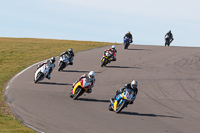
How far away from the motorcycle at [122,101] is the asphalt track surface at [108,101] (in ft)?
1.04

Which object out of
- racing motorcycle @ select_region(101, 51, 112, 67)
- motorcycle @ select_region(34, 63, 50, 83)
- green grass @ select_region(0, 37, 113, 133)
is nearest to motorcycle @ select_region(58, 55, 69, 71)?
green grass @ select_region(0, 37, 113, 133)

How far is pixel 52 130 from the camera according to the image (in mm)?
12281

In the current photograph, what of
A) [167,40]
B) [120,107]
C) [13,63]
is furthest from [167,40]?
[120,107]

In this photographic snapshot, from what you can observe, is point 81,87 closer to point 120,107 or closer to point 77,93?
point 77,93

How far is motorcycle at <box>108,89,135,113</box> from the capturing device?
600 inches

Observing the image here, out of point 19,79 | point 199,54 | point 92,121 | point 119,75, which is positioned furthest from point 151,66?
point 92,121

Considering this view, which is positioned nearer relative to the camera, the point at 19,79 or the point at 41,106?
the point at 41,106

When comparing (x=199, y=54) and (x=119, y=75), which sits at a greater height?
(x=199, y=54)

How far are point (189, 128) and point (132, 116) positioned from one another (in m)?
2.44

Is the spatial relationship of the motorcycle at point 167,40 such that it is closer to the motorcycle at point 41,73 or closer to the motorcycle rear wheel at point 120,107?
the motorcycle at point 41,73

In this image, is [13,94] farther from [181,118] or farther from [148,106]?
[181,118]

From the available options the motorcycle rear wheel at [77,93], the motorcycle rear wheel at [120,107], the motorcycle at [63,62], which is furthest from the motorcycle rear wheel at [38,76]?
the motorcycle rear wheel at [120,107]

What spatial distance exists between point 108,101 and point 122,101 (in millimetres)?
2735

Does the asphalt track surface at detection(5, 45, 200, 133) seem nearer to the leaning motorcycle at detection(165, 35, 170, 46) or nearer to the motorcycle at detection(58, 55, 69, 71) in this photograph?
the motorcycle at detection(58, 55, 69, 71)
